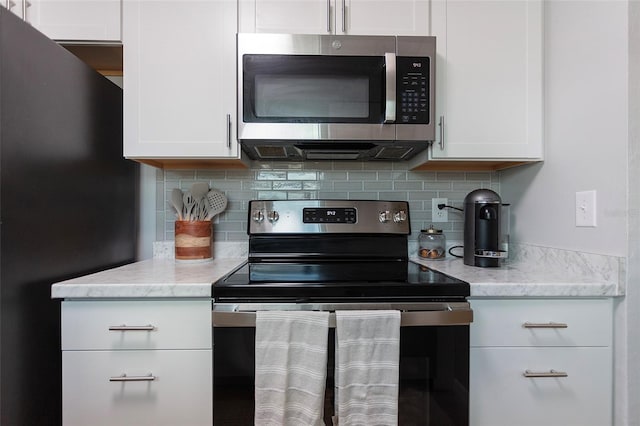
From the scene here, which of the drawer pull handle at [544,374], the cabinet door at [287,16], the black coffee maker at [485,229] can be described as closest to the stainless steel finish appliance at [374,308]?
the drawer pull handle at [544,374]

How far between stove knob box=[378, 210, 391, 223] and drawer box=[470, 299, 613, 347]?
53 centimetres

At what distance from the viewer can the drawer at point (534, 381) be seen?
3.51ft

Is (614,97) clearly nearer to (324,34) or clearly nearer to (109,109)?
(324,34)

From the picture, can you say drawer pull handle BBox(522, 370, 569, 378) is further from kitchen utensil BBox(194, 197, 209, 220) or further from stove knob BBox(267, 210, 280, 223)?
kitchen utensil BBox(194, 197, 209, 220)

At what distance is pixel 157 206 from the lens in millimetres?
1684

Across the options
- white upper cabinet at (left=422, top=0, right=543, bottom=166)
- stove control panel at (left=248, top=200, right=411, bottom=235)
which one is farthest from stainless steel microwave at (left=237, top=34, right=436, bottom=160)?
stove control panel at (left=248, top=200, right=411, bottom=235)

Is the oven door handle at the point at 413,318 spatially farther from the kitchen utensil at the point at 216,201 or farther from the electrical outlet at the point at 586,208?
the kitchen utensil at the point at 216,201

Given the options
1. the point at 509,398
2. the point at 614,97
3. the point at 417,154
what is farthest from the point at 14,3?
the point at 509,398

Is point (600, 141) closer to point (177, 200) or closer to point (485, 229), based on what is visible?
point (485, 229)

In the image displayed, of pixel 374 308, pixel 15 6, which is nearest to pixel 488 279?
pixel 374 308

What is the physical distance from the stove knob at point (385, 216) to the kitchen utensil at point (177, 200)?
915 millimetres

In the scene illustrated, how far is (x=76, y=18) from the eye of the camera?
1319mm

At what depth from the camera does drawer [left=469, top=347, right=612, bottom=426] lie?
3.51 ft

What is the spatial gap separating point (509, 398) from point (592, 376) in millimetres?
273
